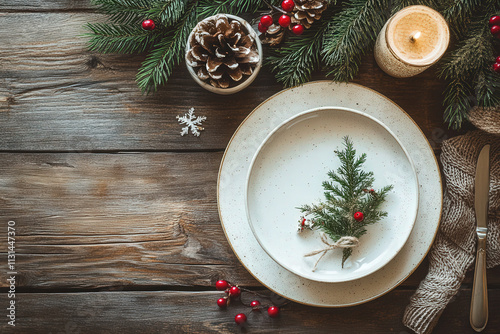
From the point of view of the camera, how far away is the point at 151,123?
959mm

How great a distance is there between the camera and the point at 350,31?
83cm

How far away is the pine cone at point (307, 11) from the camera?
85cm

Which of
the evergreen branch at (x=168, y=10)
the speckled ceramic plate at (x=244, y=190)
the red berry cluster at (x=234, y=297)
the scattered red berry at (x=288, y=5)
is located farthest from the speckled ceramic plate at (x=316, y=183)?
the evergreen branch at (x=168, y=10)

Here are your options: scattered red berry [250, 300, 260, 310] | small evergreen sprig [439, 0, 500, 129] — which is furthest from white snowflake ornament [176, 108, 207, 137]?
small evergreen sprig [439, 0, 500, 129]

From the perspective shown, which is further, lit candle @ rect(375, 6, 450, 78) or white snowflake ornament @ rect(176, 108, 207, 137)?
white snowflake ornament @ rect(176, 108, 207, 137)

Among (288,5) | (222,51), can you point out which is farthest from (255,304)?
(288,5)

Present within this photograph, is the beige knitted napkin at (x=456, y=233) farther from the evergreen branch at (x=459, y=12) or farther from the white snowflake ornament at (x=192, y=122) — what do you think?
the white snowflake ornament at (x=192, y=122)

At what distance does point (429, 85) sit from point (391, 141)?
0.20 metres

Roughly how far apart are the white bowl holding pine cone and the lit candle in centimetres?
29

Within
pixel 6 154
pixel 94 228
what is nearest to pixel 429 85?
pixel 94 228

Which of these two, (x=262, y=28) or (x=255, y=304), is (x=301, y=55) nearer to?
(x=262, y=28)

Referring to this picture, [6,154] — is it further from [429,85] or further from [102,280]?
[429,85]

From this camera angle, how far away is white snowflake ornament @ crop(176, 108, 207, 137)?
3.11 feet

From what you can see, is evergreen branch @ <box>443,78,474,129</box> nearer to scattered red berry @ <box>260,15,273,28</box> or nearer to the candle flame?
the candle flame
